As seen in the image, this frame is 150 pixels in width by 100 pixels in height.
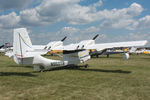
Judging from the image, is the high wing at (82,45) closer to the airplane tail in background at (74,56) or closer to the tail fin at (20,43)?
the airplane tail in background at (74,56)

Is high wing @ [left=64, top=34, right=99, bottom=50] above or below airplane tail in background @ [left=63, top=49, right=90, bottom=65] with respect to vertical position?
above

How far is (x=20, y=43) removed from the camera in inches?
425

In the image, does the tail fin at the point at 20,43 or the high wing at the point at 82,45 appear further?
the high wing at the point at 82,45

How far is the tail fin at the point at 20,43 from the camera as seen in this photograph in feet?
35.2

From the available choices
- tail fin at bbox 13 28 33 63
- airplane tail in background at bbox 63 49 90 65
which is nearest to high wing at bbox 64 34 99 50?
airplane tail in background at bbox 63 49 90 65

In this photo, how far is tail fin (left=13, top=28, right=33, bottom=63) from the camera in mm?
10727

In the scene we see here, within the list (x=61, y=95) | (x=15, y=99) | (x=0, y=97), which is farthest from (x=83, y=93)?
(x=0, y=97)

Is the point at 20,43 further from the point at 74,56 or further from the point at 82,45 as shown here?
Answer: the point at 82,45

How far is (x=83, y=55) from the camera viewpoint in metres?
15.0

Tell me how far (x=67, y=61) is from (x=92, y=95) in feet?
27.3

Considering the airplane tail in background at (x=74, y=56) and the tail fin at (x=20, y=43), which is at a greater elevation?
the tail fin at (x=20, y=43)

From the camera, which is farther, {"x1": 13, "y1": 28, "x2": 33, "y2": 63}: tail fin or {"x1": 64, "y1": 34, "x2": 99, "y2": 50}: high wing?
{"x1": 64, "y1": 34, "x2": 99, "y2": 50}: high wing

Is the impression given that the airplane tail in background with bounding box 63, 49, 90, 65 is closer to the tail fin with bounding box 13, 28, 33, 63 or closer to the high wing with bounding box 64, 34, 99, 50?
the high wing with bounding box 64, 34, 99, 50

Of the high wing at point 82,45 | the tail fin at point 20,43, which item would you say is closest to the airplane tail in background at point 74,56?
the high wing at point 82,45
